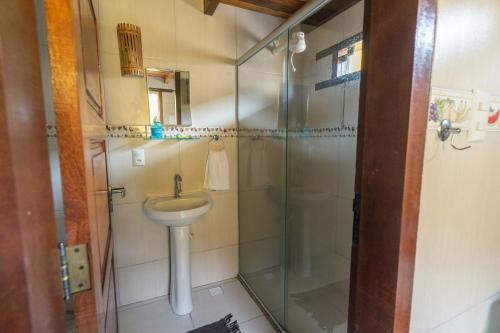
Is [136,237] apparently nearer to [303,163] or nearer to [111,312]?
[111,312]

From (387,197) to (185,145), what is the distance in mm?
1561

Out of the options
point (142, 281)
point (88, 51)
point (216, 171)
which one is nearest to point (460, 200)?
point (88, 51)

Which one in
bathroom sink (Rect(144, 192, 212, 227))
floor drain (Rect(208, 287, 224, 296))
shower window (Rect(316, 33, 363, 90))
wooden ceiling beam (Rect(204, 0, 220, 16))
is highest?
wooden ceiling beam (Rect(204, 0, 220, 16))

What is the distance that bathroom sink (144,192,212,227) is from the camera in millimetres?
1513

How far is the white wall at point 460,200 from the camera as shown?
25.3 inches

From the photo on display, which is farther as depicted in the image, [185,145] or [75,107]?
[185,145]

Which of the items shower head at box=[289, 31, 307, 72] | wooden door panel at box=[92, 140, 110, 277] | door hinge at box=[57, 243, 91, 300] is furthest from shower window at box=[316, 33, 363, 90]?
door hinge at box=[57, 243, 91, 300]

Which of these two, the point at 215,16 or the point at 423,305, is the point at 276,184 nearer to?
the point at 423,305

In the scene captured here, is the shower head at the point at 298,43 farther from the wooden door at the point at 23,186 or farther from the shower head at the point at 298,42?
the wooden door at the point at 23,186

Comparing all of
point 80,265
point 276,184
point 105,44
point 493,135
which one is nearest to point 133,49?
point 105,44

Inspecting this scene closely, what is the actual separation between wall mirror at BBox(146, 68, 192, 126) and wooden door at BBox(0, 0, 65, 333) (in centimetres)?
141

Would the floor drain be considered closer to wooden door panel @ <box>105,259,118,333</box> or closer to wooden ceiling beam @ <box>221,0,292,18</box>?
wooden door panel @ <box>105,259,118,333</box>

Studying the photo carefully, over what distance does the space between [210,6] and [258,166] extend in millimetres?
1252

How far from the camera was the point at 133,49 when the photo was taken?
156 centimetres
